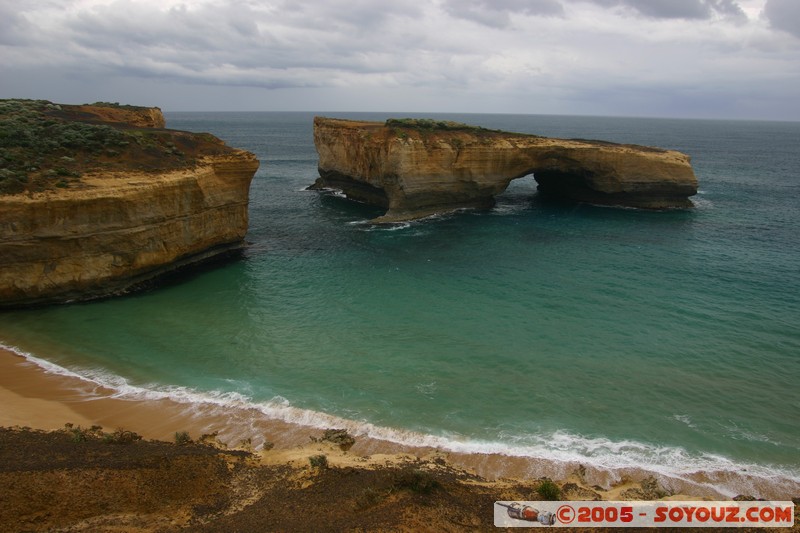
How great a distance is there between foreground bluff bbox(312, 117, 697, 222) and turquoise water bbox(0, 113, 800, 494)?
27.6 feet

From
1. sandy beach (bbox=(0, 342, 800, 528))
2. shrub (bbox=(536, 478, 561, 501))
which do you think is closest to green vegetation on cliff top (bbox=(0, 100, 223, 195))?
sandy beach (bbox=(0, 342, 800, 528))

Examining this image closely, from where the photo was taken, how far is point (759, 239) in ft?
136

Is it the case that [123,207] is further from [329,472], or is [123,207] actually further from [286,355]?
[329,472]

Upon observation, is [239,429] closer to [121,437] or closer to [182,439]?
[182,439]

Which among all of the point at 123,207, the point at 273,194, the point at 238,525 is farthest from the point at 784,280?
the point at 273,194

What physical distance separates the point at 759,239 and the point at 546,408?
111ft

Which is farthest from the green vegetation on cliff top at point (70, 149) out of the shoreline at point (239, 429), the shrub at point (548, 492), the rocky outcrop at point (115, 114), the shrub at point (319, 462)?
the shrub at point (548, 492)

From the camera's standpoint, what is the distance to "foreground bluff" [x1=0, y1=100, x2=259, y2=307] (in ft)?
85.9

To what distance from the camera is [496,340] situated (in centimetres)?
2394

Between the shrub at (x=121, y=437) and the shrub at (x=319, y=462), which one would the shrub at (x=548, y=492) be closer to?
the shrub at (x=319, y=462)

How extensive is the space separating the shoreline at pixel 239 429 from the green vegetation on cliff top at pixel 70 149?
11.1m

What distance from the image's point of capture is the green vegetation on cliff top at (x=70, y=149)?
2717 cm

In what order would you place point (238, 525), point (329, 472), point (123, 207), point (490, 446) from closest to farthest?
point (238, 525)
point (329, 472)
point (490, 446)
point (123, 207)

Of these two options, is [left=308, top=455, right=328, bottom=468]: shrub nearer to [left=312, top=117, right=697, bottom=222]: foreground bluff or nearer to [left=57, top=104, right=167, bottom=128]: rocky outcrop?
[left=312, top=117, right=697, bottom=222]: foreground bluff
